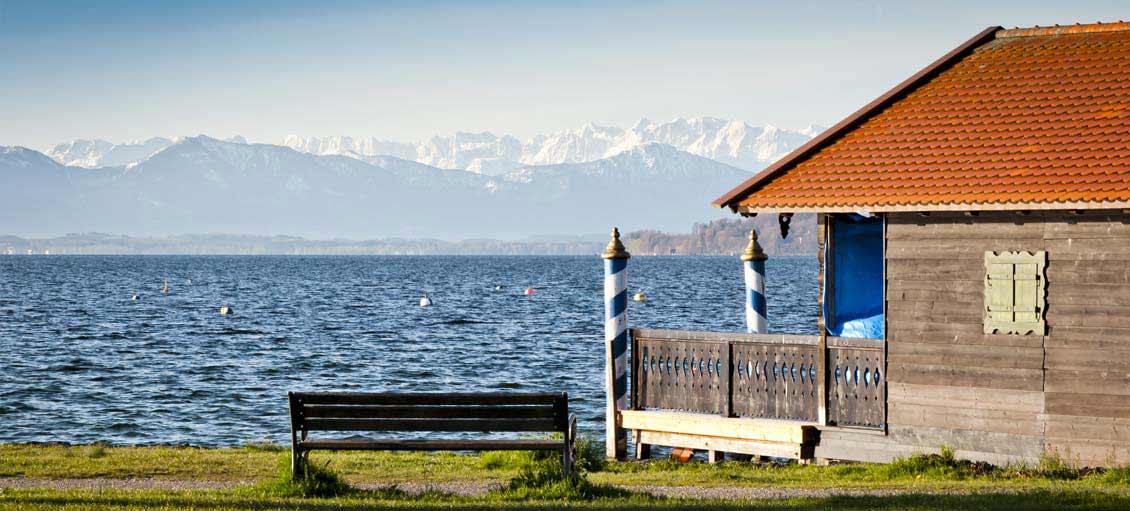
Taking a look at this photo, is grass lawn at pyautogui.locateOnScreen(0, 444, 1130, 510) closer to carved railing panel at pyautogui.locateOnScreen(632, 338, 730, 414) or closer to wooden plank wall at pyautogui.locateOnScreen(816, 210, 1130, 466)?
wooden plank wall at pyautogui.locateOnScreen(816, 210, 1130, 466)

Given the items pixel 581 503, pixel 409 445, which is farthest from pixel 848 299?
pixel 409 445

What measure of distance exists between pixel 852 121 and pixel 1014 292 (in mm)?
3314

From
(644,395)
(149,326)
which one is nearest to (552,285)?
(149,326)

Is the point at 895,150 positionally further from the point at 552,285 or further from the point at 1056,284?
the point at 552,285

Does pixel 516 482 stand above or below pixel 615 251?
below

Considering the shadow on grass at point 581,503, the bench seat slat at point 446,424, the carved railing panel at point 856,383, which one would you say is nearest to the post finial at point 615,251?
the carved railing panel at point 856,383

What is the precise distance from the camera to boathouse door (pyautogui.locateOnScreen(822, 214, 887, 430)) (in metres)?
16.0

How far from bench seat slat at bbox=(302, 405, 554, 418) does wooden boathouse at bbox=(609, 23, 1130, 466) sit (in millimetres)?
4792

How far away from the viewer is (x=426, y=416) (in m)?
12.2

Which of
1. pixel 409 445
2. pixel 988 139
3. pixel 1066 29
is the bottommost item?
pixel 409 445

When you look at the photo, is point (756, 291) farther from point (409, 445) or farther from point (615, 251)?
point (409, 445)

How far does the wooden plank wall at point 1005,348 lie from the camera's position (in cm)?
1430

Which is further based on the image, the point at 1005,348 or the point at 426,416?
the point at 1005,348

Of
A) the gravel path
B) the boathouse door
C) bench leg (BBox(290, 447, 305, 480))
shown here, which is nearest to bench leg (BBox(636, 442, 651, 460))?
the boathouse door
